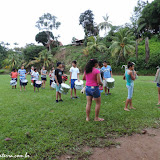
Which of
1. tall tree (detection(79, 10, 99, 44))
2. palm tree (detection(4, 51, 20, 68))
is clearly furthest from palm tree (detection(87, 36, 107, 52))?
palm tree (detection(4, 51, 20, 68))

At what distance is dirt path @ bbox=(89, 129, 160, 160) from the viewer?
251cm

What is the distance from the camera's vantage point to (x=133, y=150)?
2689 mm

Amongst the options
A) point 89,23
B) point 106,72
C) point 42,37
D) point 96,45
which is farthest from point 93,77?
point 42,37

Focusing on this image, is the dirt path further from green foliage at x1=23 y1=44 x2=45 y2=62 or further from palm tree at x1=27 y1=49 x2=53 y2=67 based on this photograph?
green foliage at x1=23 y1=44 x2=45 y2=62

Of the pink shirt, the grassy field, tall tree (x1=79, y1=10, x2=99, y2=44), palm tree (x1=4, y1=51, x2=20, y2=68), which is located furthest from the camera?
palm tree (x1=4, y1=51, x2=20, y2=68)

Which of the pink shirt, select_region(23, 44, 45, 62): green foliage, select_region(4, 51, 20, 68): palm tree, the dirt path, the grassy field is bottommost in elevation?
the dirt path

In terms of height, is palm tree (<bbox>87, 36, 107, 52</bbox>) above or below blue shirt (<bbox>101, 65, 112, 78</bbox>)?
above

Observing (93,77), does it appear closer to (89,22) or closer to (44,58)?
(44,58)

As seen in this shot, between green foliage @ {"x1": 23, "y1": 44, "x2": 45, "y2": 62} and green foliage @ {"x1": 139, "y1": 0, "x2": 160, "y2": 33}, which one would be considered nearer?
green foliage @ {"x1": 139, "y1": 0, "x2": 160, "y2": 33}

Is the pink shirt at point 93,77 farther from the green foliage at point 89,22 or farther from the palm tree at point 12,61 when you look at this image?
the palm tree at point 12,61

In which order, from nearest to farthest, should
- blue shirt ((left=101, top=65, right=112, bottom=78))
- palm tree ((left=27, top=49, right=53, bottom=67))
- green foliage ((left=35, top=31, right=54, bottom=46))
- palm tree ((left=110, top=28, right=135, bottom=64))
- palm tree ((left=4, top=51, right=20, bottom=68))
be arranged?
blue shirt ((left=101, top=65, right=112, bottom=78)) < palm tree ((left=110, top=28, right=135, bottom=64)) < palm tree ((left=27, top=49, right=53, bottom=67)) < palm tree ((left=4, top=51, right=20, bottom=68)) < green foliage ((left=35, top=31, right=54, bottom=46))

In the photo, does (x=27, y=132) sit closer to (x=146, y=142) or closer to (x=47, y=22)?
(x=146, y=142)

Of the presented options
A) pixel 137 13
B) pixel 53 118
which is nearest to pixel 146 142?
pixel 53 118

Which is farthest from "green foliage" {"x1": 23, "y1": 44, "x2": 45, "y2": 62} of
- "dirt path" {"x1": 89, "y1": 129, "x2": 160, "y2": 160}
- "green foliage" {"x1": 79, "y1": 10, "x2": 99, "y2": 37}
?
"dirt path" {"x1": 89, "y1": 129, "x2": 160, "y2": 160}
